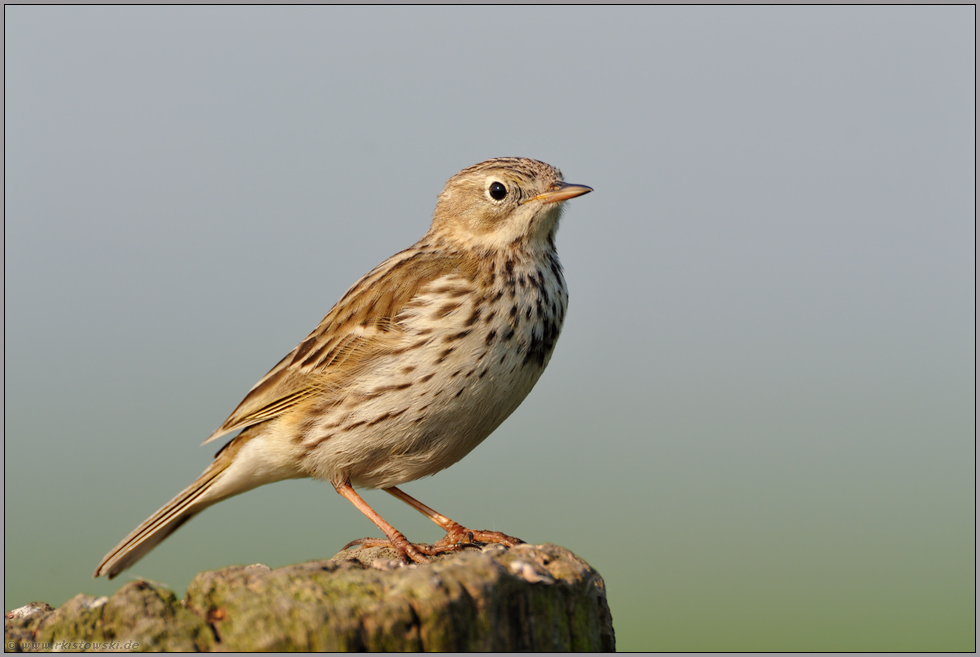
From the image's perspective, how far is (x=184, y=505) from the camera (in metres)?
6.85

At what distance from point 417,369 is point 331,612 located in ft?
8.59

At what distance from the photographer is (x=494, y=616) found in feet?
13.1

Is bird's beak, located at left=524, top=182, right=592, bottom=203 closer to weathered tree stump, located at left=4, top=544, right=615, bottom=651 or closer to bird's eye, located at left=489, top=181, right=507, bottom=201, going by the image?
bird's eye, located at left=489, top=181, right=507, bottom=201

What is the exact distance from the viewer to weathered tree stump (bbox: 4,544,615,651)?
12.1 feet

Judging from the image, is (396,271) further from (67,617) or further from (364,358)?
(67,617)

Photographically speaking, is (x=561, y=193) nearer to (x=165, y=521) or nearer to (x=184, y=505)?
(x=184, y=505)

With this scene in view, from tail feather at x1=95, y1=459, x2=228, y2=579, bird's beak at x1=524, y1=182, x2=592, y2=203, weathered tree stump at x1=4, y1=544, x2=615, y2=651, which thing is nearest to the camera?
weathered tree stump at x1=4, y1=544, x2=615, y2=651

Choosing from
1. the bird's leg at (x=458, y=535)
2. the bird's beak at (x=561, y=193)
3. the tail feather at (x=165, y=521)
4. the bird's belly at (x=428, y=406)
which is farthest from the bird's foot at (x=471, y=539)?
the bird's beak at (x=561, y=193)

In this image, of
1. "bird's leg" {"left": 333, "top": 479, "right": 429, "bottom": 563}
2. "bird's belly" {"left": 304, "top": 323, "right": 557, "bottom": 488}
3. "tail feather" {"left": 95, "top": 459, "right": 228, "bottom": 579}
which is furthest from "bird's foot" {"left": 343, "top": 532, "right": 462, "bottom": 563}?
"tail feather" {"left": 95, "top": 459, "right": 228, "bottom": 579}

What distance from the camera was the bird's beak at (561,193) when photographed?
22.2 ft

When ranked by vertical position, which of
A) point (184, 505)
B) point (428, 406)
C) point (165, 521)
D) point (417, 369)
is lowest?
point (165, 521)

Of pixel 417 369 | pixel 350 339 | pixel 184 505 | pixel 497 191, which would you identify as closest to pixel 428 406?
pixel 417 369

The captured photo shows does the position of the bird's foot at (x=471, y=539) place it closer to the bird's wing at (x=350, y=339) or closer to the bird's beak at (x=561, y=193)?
the bird's wing at (x=350, y=339)

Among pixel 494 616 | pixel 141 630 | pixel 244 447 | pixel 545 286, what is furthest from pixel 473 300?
pixel 141 630
